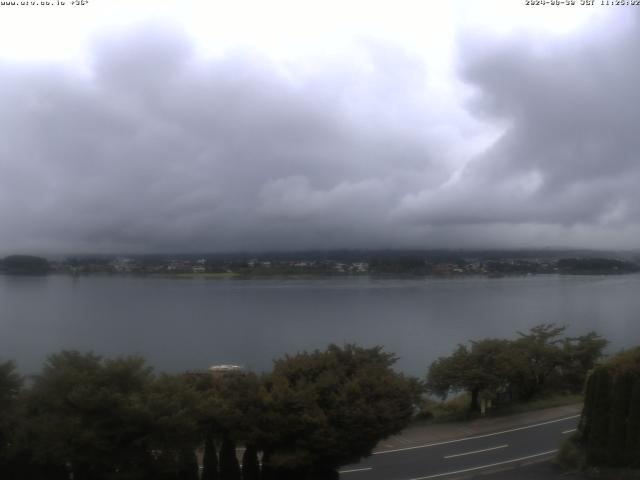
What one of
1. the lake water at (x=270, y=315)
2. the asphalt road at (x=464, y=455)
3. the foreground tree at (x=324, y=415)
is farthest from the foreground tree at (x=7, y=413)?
the lake water at (x=270, y=315)

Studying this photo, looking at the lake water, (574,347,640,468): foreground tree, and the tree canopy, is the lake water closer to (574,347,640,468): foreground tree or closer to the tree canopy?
the tree canopy

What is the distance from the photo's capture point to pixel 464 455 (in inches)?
695

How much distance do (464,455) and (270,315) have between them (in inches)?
1737

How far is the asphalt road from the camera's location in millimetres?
16141

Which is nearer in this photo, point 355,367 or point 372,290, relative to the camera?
point 355,367

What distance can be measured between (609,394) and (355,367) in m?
5.54

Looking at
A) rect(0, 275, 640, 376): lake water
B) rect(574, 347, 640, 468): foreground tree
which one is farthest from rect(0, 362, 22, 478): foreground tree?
rect(0, 275, 640, 376): lake water

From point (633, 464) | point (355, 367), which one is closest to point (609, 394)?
point (633, 464)

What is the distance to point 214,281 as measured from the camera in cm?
9875

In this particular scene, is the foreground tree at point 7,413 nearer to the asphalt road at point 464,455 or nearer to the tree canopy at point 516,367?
the asphalt road at point 464,455

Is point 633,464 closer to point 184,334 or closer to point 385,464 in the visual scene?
point 385,464

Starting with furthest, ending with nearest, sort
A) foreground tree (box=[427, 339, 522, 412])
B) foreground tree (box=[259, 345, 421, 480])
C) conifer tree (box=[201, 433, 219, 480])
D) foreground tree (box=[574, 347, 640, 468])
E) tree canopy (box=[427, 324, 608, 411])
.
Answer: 1. tree canopy (box=[427, 324, 608, 411])
2. foreground tree (box=[427, 339, 522, 412])
3. foreground tree (box=[574, 347, 640, 468])
4. conifer tree (box=[201, 433, 219, 480])
5. foreground tree (box=[259, 345, 421, 480])

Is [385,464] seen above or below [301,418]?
below

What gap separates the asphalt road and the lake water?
16.9 metres
